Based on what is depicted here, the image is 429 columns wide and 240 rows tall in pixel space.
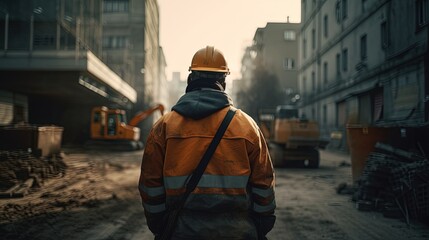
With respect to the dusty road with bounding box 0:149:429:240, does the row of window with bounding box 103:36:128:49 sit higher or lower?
higher

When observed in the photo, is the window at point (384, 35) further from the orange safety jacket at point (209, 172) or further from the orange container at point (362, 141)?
the orange safety jacket at point (209, 172)

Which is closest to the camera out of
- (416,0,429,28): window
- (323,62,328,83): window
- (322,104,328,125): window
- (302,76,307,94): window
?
(416,0,429,28): window

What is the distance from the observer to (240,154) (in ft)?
7.07

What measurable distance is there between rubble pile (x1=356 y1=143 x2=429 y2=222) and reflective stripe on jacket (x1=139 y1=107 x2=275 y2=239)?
16.0 ft

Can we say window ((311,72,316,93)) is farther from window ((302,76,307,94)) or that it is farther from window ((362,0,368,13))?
window ((362,0,368,13))

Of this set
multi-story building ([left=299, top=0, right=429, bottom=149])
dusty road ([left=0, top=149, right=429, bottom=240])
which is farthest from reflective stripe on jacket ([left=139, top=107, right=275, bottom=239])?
multi-story building ([left=299, top=0, right=429, bottom=149])

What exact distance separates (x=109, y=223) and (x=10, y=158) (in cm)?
552

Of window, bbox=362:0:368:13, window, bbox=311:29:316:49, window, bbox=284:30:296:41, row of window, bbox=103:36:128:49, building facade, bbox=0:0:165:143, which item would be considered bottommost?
building facade, bbox=0:0:165:143

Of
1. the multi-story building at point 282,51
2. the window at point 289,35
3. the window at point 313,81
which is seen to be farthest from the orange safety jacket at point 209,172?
the window at point 289,35

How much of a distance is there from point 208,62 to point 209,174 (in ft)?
2.43

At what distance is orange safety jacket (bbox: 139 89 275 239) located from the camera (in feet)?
6.91

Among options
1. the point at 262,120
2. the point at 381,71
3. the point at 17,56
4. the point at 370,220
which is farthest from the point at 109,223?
the point at 381,71

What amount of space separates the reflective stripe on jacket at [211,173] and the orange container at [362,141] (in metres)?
7.09

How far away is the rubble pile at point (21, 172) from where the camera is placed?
28.9 feet
